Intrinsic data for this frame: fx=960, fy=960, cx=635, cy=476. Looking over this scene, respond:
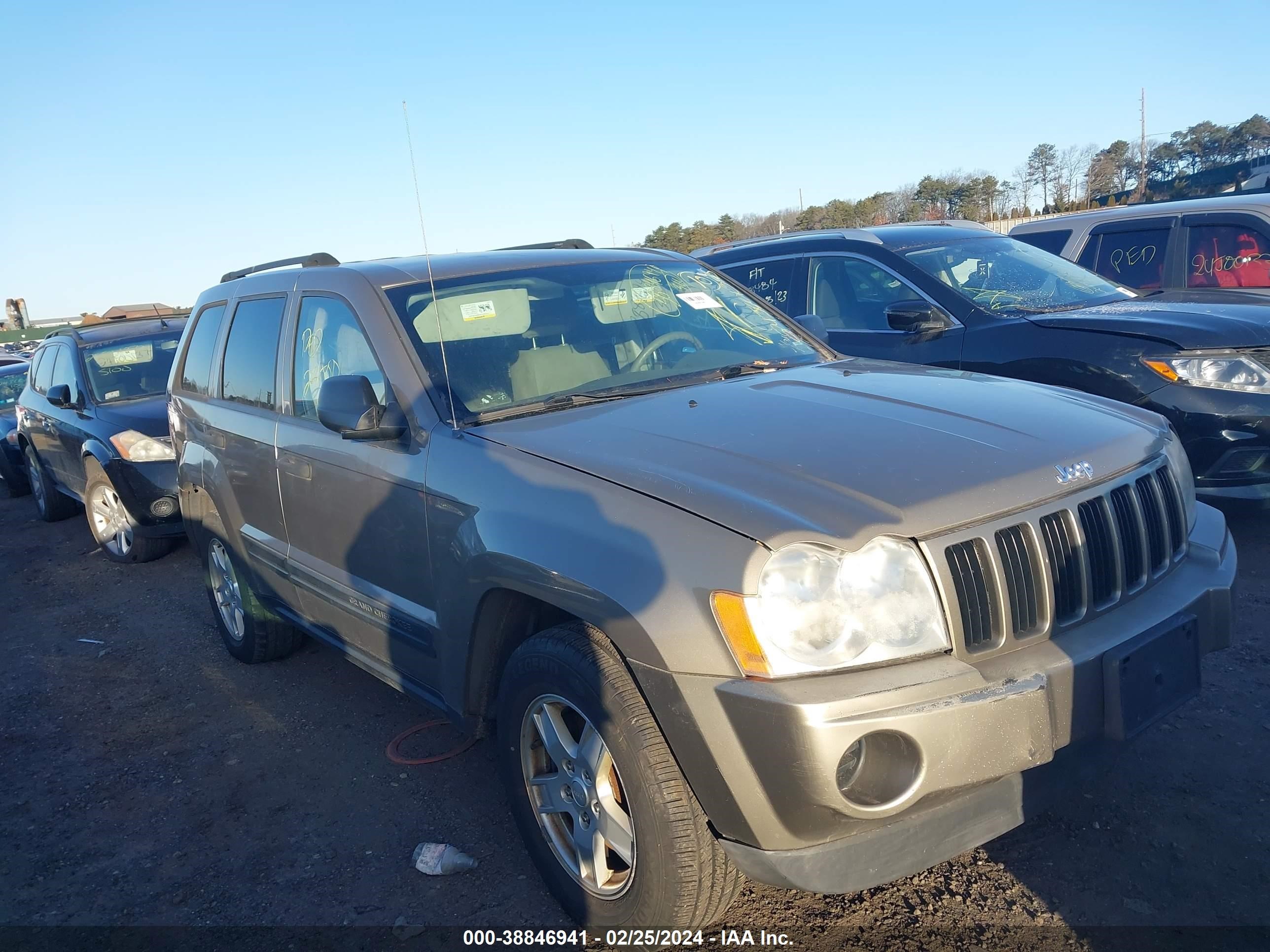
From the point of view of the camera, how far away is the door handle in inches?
145

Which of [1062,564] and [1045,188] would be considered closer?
[1062,564]

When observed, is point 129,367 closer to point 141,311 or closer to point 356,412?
point 141,311

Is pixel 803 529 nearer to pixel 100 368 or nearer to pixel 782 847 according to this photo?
pixel 782 847

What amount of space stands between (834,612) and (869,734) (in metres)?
0.27

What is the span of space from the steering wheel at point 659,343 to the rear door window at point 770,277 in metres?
2.95

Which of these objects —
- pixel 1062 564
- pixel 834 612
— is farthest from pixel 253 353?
pixel 1062 564

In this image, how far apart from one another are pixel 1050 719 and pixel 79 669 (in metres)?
5.05

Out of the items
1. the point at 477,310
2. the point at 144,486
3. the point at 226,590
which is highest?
the point at 477,310

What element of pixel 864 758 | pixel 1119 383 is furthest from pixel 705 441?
pixel 1119 383

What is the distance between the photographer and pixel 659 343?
12.1ft

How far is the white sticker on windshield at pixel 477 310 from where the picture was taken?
348cm

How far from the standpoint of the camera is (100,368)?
7.84 m

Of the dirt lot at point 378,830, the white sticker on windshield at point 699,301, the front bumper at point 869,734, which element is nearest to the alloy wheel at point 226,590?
the dirt lot at point 378,830

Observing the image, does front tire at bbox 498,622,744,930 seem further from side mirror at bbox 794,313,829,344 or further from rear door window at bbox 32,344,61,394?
rear door window at bbox 32,344,61,394
